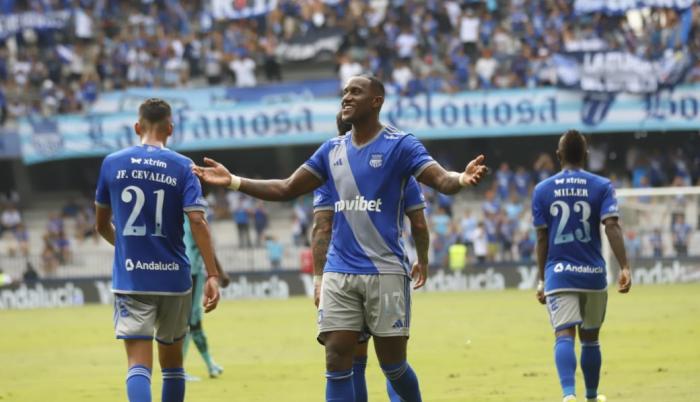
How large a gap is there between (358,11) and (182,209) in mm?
27627

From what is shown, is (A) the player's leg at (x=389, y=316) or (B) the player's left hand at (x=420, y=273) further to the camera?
(B) the player's left hand at (x=420, y=273)

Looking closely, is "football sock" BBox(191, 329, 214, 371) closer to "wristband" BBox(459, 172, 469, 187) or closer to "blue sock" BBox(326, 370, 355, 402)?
"blue sock" BBox(326, 370, 355, 402)

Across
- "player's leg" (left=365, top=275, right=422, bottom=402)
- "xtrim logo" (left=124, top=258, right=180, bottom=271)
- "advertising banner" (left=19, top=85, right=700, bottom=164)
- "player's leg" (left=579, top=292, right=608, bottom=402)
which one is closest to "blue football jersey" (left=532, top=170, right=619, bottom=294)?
"player's leg" (left=579, top=292, right=608, bottom=402)

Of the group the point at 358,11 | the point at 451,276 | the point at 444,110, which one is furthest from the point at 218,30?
the point at 451,276

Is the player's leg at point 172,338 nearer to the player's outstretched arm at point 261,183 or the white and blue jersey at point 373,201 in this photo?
the player's outstretched arm at point 261,183

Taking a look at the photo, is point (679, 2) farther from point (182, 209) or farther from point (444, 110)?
point (182, 209)

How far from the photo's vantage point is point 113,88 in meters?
35.0

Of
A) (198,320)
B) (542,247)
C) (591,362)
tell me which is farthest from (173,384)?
(198,320)

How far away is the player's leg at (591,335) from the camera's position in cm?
1008

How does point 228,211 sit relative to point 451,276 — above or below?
above

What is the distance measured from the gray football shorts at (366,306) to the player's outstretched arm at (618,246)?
2.68 metres

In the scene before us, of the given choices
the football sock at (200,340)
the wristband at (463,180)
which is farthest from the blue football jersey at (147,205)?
the football sock at (200,340)

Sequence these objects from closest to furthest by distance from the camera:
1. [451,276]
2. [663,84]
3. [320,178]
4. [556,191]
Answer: [320,178] → [556,191] → [451,276] → [663,84]

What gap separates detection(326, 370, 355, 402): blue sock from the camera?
771 cm
